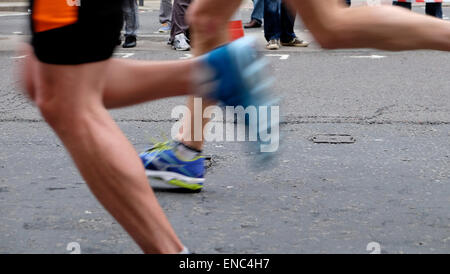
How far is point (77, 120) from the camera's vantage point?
1.96m

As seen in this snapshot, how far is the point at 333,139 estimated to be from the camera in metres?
4.45

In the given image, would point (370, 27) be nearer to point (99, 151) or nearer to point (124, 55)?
point (99, 151)

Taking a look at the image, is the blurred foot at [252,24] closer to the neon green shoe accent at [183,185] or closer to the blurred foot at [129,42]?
the blurred foot at [129,42]

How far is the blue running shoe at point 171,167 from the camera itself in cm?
325

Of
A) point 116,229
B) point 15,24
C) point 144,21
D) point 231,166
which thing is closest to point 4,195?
point 116,229

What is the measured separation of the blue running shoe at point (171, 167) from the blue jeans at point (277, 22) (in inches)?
231

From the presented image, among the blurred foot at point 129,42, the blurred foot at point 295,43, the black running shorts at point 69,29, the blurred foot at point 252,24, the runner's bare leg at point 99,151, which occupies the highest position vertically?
the black running shorts at point 69,29

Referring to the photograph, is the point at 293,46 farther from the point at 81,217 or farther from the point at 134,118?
the point at 81,217

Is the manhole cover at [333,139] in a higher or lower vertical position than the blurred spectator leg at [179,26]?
higher

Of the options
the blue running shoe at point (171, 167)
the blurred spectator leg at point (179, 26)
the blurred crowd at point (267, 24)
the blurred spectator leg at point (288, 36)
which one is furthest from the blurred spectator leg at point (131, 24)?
the blue running shoe at point (171, 167)

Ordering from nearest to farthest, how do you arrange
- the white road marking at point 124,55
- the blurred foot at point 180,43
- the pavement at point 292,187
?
the pavement at point 292,187 → the white road marking at point 124,55 → the blurred foot at point 180,43

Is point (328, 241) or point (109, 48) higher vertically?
point (109, 48)

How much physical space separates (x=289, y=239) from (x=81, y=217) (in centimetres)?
79

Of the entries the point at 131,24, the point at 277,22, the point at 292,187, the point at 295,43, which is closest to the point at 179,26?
the point at 131,24
